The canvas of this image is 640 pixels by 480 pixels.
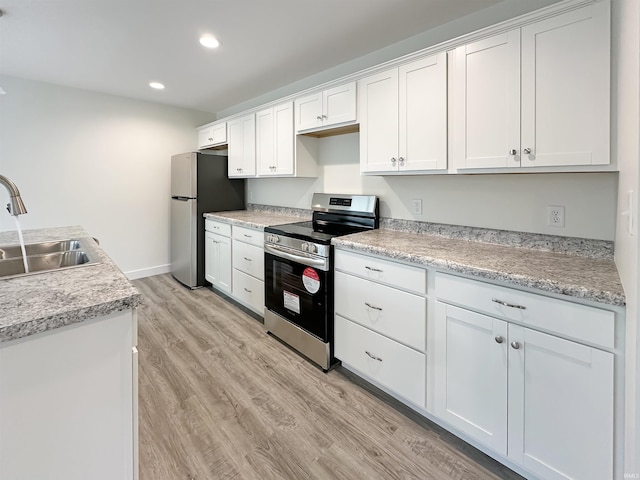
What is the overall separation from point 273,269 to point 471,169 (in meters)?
1.65

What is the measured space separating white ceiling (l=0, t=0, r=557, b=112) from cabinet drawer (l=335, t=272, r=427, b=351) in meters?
1.78

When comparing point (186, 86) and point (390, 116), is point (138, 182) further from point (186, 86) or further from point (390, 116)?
point (390, 116)

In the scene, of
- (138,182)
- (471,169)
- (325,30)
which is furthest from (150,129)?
(471,169)

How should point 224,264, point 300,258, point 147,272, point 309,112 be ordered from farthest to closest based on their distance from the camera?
point 147,272 → point 224,264 → point 309,112 → point 300,258

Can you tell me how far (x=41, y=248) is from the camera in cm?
185

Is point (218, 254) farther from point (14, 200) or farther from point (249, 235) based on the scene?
point (14, 200)

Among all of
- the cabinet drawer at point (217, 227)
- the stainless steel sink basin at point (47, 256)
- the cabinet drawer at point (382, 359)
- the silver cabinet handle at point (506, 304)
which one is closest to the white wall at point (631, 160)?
the silver cabinet handle at point (506, 304)

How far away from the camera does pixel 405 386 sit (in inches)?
70.5

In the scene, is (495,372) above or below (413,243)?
below

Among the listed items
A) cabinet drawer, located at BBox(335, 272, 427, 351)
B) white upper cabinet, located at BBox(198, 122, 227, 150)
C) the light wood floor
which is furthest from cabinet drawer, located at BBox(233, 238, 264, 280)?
white upper cabinet, located at BBox(198, 122, 227, 150)

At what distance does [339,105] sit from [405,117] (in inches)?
24.8

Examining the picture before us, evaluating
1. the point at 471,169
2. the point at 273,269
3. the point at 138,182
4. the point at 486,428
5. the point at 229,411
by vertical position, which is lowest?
the point at 229,411

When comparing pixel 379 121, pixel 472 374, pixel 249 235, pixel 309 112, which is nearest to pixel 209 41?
pixel 309 112

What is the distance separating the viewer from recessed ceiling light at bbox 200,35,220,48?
2.41 m
